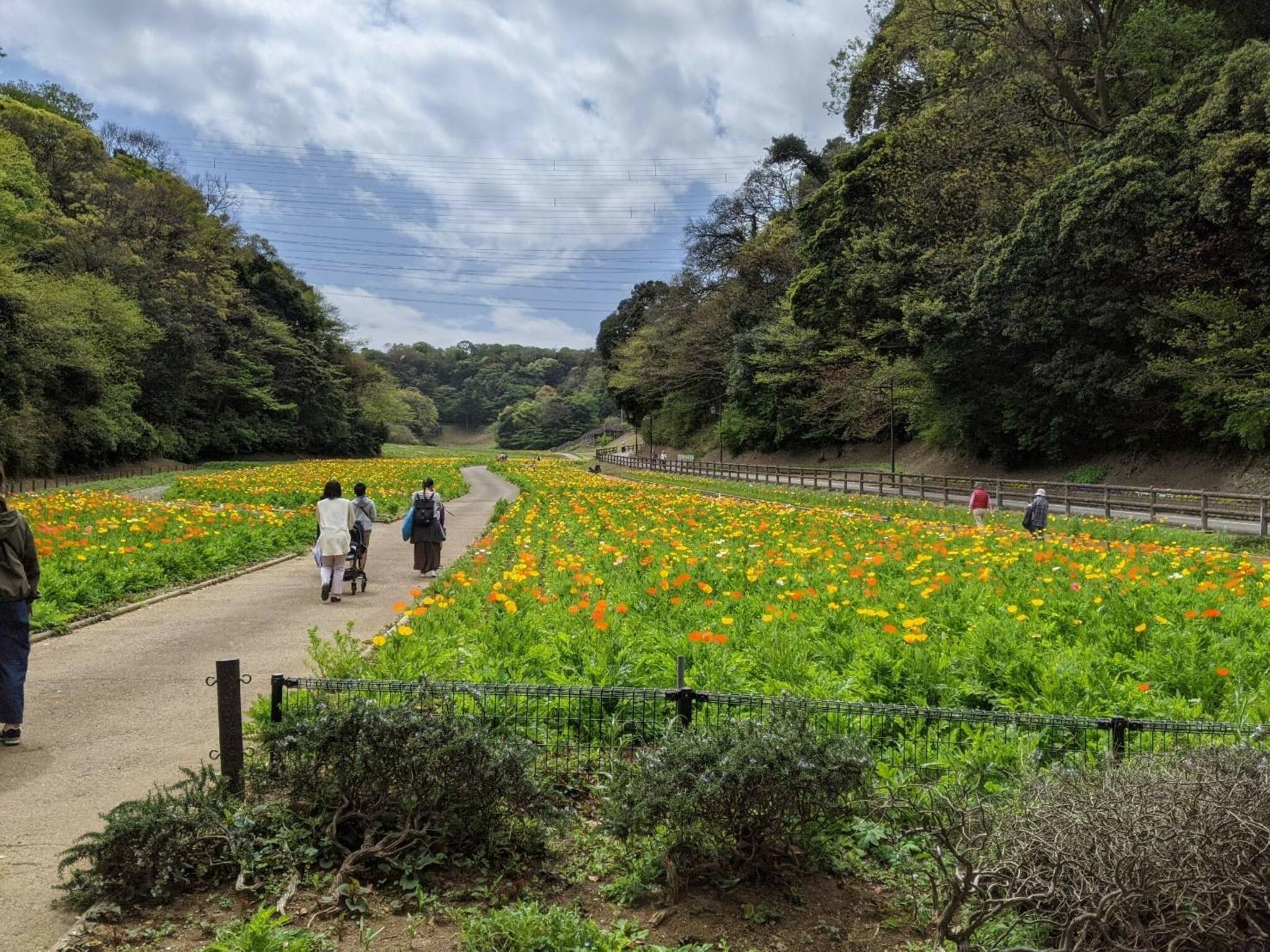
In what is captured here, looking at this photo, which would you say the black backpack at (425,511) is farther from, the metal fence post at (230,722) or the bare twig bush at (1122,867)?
the bare twig bush at (1122,867)

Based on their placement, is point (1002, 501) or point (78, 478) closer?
point (1002, 501)

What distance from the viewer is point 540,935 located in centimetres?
287

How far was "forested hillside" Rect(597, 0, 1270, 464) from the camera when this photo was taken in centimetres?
2300

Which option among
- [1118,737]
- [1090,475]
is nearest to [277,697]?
[1118,737]

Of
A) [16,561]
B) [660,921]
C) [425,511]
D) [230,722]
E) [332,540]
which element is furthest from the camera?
[425,511]

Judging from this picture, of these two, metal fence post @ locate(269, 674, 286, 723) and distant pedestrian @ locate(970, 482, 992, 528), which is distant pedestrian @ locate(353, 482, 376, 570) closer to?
metal fence post @ locate(269, 674, 286, 723)

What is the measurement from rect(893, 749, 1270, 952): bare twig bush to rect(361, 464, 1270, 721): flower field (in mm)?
1850

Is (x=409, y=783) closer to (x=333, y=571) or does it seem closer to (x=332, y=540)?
(x=332, y=540)

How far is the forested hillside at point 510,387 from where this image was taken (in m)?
128

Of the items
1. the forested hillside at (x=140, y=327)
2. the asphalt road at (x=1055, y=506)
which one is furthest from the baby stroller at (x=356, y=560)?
the forested hillside at (x=140, y=327)

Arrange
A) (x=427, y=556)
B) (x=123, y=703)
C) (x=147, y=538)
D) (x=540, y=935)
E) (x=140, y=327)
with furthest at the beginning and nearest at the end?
(x=140, y=327), (x=147, y=538), (x=427, y=556), (x=123, y=703), (x=540, y=935)

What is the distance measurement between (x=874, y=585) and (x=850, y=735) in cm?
398

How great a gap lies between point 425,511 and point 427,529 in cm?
30

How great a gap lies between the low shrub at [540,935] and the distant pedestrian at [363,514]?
28.9 ft
